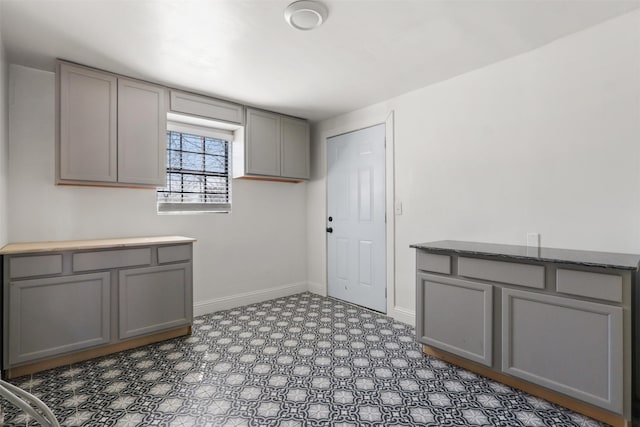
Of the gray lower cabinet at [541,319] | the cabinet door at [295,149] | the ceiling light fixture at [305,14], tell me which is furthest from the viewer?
the cabinet door at [295,149]

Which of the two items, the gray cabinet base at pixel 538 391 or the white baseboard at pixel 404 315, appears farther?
the white baseboard at pixel 404 315

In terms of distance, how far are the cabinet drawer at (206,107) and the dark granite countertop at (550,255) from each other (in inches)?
98.6

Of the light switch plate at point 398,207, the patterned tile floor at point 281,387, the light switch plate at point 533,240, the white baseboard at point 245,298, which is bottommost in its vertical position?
the patterned tile floor at point 281,387

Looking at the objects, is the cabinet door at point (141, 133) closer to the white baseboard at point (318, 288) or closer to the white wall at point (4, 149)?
the white wall at point (4, 149)

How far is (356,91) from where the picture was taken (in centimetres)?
339

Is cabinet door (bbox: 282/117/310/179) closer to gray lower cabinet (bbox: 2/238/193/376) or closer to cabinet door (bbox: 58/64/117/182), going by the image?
gray lower cabinet (bbox: 2/238/193/376)

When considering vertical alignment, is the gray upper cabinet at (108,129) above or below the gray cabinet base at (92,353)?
above

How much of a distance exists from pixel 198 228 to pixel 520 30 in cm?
349

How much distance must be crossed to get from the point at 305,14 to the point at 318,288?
3418 mm

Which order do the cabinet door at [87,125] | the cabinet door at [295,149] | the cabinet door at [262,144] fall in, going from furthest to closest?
the cabinet door at [295,149], the cabinet door at [262,144], the cabinet door at [87,125]

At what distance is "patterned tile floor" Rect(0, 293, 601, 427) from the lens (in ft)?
6.15

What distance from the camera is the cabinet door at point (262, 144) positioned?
152 inches

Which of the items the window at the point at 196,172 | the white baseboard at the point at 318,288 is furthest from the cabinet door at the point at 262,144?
the white baseboard at the point at 318,288

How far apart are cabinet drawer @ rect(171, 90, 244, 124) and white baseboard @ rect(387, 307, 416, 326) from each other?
9.05 ft
